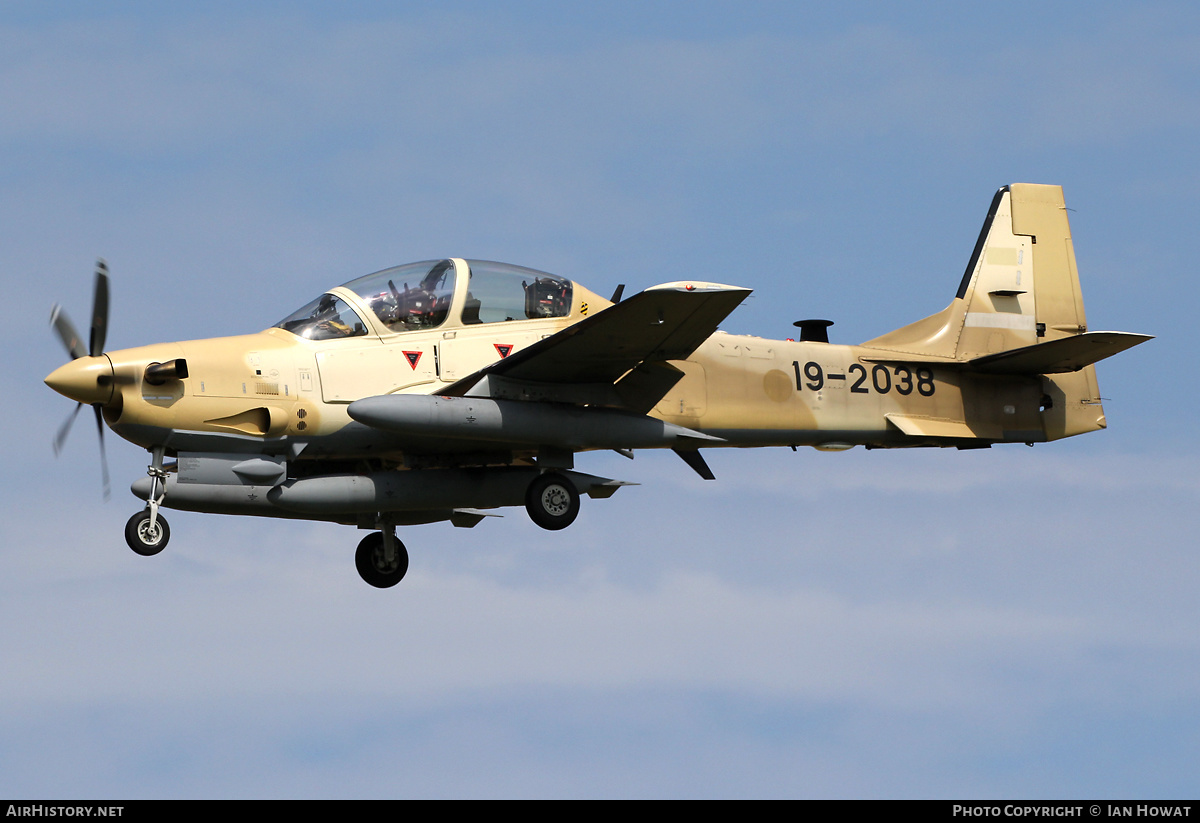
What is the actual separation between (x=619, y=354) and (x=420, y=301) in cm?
256

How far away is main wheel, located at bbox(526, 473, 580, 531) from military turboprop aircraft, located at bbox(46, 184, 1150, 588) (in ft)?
0.09

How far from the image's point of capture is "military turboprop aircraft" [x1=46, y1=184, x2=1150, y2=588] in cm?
1794

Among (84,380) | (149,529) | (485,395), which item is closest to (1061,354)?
(485,395)

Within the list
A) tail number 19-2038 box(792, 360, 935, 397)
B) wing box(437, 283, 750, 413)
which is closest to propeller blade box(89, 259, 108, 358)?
wing box(437, 283, 750, 413)

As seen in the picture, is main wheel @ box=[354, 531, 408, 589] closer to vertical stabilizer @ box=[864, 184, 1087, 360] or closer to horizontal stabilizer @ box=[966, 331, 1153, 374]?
vertical stabilizer @ box=[864, 184, 1087, 360]

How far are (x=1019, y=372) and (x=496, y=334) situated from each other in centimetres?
750

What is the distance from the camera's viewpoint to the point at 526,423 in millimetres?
18438

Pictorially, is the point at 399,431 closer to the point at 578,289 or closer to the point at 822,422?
the point at 578,289

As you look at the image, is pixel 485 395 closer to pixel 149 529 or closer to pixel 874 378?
pixel 149 529

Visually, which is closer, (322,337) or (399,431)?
(399,431)

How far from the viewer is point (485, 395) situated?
18391 millimetres
